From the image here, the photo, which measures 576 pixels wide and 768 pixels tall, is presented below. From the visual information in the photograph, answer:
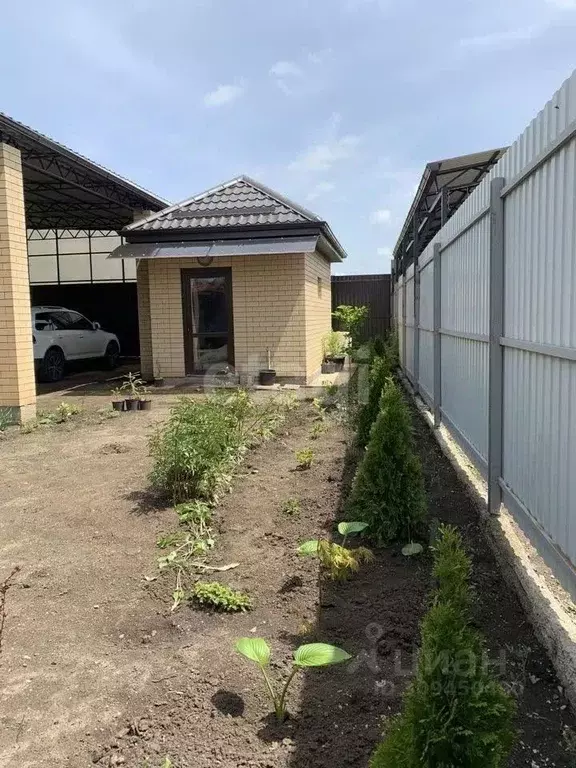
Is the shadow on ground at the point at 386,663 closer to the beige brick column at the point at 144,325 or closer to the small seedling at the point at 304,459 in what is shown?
the small seedling at the point at 304,459

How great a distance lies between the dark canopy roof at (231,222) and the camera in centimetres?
1126

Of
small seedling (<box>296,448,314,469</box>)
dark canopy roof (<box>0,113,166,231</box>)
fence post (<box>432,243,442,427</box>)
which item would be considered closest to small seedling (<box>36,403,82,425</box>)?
dark canopy roof (<box>0,113,166,231</box>)

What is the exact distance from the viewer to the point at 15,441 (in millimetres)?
7535

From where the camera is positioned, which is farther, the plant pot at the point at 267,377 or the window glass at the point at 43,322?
the window glass at the point at 43,322

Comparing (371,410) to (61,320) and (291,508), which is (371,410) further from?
(61,320)

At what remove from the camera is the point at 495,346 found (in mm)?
3734

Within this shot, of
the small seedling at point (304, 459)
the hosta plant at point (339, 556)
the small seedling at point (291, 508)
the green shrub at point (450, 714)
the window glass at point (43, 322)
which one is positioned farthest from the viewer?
the window glass at point (43, 322)

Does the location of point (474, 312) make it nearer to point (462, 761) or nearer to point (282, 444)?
point (282, 444)

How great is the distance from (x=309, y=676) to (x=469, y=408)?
2857 mm

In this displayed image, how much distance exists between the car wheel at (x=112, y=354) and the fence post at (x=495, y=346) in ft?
Answer: 49.7

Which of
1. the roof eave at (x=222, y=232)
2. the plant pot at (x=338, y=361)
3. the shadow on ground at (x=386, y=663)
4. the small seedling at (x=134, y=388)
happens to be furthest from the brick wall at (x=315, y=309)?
the shadow on ground at (x=386, y=663)

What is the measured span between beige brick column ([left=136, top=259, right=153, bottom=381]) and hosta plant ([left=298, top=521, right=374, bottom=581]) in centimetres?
976

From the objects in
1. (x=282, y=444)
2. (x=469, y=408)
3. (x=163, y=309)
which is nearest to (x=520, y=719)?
(x=469, y=408)

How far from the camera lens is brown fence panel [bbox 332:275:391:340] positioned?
21.3 metres
